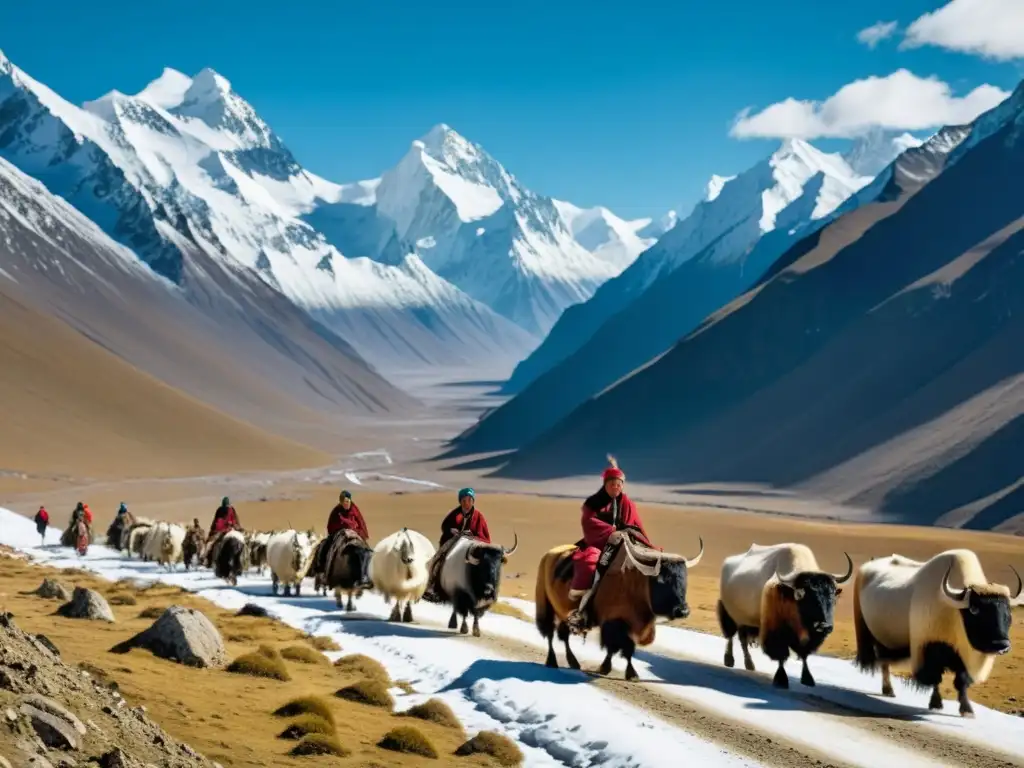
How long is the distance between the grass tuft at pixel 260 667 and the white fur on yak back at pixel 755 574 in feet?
24.0

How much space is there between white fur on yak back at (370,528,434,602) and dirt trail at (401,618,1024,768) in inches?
343

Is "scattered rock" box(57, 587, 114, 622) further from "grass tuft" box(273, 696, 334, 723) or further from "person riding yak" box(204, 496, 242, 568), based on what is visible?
"person riding yak" box(204, 496, 242, 568)

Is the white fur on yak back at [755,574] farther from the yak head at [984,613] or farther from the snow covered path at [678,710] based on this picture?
the yak head at [984,613]

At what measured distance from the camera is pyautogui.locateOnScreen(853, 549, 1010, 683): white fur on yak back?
16453 mm

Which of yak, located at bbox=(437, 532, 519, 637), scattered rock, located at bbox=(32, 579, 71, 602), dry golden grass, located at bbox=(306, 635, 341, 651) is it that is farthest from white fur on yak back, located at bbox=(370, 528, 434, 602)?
scattered rock, located at bbox=(32, 579, 71, 602)

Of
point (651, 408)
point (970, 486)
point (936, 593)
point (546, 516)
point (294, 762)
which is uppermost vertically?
point (651, 408)

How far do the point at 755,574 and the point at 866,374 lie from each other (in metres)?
134

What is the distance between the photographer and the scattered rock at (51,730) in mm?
9984

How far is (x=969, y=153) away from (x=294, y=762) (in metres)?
189

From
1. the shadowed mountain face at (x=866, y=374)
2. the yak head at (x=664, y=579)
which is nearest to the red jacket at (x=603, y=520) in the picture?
the yak head at (x=664, y=579)

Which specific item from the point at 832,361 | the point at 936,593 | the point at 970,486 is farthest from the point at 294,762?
the point at 832,361

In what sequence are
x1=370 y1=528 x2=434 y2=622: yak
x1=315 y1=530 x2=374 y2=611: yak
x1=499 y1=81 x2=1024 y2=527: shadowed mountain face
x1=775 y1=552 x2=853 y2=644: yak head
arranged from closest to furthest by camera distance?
x1=775 y1=552 x2=853 y2=644: yak head, x1=370 y1=528 x2=434 y2=622: yak, x1=315 y1=530 x2=374 y2=611: yak, x1=499 y1=81 x2=1024 y2=527: shadowed mountain face

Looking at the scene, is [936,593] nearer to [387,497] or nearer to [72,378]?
[387,497]

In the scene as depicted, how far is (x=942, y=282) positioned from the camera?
15450 centimetres
